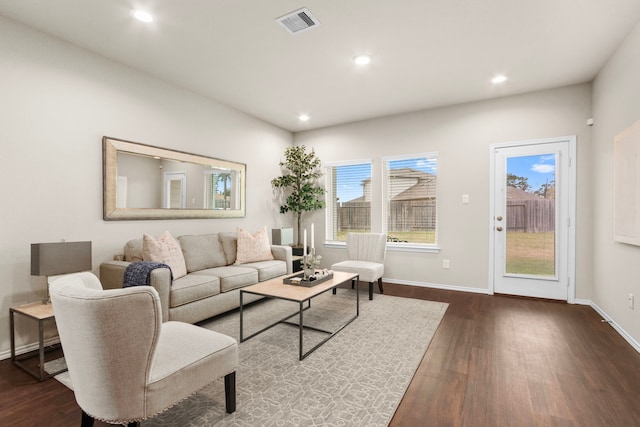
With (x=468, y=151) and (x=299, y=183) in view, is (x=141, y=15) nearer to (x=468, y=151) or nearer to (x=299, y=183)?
(x=299, y=183)

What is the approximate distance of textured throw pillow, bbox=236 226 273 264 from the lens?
4133 millimetres

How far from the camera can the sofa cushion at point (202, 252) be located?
3598mm

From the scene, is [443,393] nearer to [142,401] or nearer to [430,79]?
[142,401]

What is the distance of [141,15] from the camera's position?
2504mm

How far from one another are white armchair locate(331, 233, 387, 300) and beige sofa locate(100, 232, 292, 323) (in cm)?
91

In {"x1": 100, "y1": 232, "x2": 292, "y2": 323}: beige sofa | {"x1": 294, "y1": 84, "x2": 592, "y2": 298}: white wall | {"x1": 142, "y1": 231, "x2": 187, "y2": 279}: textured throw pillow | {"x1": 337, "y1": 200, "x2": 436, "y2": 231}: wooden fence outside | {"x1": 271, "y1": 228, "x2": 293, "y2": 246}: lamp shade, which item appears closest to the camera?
{"x1": 100, "y1": 232, "x2": 292, "y2": 323}: beige sofa

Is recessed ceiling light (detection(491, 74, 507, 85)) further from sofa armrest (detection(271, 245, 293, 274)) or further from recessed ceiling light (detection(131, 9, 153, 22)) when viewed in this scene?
recessed ceiling light (detection(131, 9, 153, 22))

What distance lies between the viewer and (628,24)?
2.62 metres

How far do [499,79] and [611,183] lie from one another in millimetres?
1645

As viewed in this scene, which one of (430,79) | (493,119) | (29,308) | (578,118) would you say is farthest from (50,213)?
(578,118)

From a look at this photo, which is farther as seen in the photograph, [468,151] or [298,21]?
[468,151]

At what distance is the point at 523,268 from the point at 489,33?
9.97ft

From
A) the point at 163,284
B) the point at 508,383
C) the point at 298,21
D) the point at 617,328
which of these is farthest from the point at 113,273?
the point at 617,328

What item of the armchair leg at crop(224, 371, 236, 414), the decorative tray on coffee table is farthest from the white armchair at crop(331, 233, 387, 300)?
the armchair leg at crop(224, 371, 236, 414)
